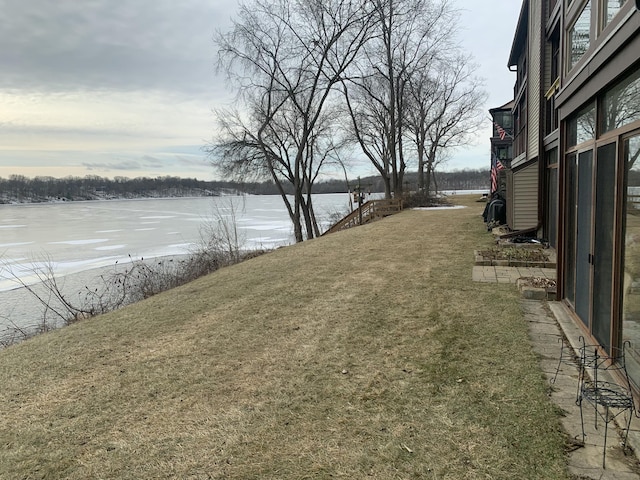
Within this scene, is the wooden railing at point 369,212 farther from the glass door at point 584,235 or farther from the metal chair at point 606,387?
the metal chair at point 606,387

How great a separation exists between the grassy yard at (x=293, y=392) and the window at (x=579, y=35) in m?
2.74

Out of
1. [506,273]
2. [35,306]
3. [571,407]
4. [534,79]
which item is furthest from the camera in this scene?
[534,79]

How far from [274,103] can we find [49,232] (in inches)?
583

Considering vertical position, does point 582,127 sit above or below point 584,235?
above

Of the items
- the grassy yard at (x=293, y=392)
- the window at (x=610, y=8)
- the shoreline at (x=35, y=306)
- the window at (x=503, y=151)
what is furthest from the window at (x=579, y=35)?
the window at (x=503, y=151)

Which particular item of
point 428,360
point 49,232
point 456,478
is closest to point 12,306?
point 428,360

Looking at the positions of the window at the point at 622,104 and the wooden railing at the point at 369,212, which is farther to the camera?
the wooden railing at the point at 369,212

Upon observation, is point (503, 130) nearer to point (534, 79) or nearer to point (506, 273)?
point (534, 79)

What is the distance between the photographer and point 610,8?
10.6 feet

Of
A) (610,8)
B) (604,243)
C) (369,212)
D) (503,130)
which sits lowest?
(369,212)

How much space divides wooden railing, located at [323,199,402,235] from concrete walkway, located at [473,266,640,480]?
48.5ft

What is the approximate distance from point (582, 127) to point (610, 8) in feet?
3.63

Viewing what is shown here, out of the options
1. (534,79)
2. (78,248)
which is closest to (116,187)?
(78,248)

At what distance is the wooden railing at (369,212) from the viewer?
1977cm
